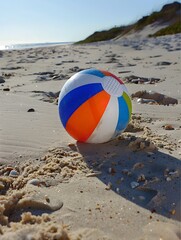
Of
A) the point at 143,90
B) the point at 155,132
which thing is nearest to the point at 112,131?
the point at 155,132

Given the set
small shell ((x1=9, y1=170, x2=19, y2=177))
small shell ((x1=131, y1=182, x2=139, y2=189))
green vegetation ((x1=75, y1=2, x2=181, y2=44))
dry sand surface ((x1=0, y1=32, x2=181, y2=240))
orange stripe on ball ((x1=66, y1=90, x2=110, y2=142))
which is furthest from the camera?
green vegetation ((x1=75, y1=2, x2=181, y2=44))

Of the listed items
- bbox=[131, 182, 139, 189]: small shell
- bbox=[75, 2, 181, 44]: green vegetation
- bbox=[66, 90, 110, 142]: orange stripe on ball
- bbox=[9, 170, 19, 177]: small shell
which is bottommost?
bbox=[131, 182, 139, 189]: small shell

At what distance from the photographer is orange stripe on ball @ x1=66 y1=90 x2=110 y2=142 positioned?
2.71 meters

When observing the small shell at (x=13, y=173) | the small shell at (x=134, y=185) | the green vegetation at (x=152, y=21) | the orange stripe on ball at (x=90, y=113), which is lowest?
the small shell at (x=134, y=185)

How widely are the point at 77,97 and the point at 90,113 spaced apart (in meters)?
0.16

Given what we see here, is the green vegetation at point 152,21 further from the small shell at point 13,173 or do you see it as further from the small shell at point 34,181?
the small shell at point 34,181

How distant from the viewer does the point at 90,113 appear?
2715 millimetres

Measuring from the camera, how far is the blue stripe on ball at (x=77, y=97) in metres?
2.74

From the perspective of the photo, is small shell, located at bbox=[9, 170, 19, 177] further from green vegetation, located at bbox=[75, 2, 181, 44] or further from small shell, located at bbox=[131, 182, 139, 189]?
green vegetation, located at bbox=[75, 2, 181, 44]

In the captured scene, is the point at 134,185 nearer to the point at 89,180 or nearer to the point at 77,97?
the point at 89,180

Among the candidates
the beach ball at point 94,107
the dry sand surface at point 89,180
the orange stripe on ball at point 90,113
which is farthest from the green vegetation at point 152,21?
the orange stripe on ball at point 90,113

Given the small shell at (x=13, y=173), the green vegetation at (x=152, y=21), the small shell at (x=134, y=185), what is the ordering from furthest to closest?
the green vegetation at (x=152, y=21) → the small shell at (x=13, y=173) → the small shell at (x=134, y=185)

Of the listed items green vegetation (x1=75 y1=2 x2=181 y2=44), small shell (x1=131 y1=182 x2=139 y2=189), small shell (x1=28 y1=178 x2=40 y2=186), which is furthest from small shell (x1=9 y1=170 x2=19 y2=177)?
green vegetation (x1=75 y1=2 x2=181 y2=44)

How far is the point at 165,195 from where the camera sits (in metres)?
2.10
